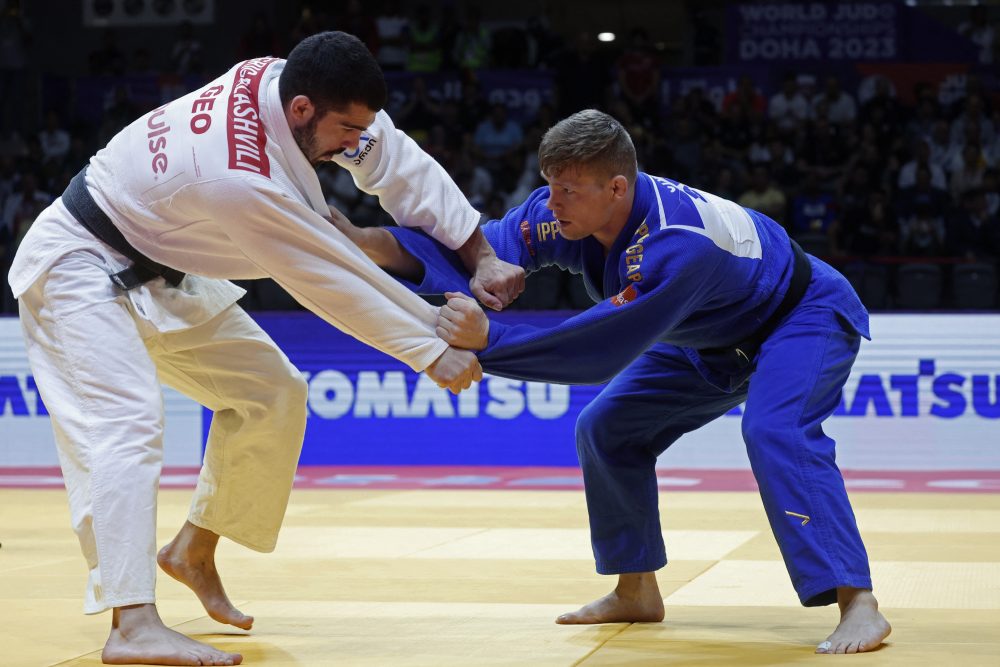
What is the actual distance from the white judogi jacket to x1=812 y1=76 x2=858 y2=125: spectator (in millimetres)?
9532

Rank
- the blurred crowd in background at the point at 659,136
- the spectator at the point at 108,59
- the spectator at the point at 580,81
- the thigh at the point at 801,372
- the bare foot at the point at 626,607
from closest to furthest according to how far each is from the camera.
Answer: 1. the thigh at the point at 801,372
2. the bare foot at the point at 626,607
3. the blurred crowd in background at the point at 659,136
4. the spectator at the point at 580,81
5. the spectator at the point at 108,59

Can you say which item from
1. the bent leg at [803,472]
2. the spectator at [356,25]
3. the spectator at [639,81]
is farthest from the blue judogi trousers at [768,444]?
the spectator at [356,25]

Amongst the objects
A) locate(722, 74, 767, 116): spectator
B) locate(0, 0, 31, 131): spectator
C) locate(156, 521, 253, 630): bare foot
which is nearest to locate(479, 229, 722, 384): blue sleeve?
locate(156, 521, 253, 630): bare foot

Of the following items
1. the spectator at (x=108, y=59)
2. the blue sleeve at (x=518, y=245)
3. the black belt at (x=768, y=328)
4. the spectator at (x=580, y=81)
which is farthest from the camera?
the spectator at (x=108, y=59)

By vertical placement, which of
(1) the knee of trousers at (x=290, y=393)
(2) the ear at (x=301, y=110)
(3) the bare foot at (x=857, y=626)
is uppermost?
(2) the ear at (x=301, y=110)

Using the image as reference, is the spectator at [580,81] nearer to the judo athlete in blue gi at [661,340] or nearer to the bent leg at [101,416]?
the judo athlete in blue gi at [661,340]

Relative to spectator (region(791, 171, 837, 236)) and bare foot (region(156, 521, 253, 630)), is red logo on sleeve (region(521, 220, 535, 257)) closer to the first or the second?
bare foot (region(156, 521, 253, 630))

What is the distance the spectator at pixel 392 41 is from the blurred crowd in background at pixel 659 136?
0.02 meters

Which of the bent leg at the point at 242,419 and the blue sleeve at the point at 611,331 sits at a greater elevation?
the blue sleeve at the point at 611,331

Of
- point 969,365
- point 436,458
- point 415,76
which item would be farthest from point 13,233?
point 969,365

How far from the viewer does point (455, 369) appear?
132 inches

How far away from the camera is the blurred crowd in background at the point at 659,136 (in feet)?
34.9

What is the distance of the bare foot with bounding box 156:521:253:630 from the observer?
12.4 ft

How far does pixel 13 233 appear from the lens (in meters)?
12.3
